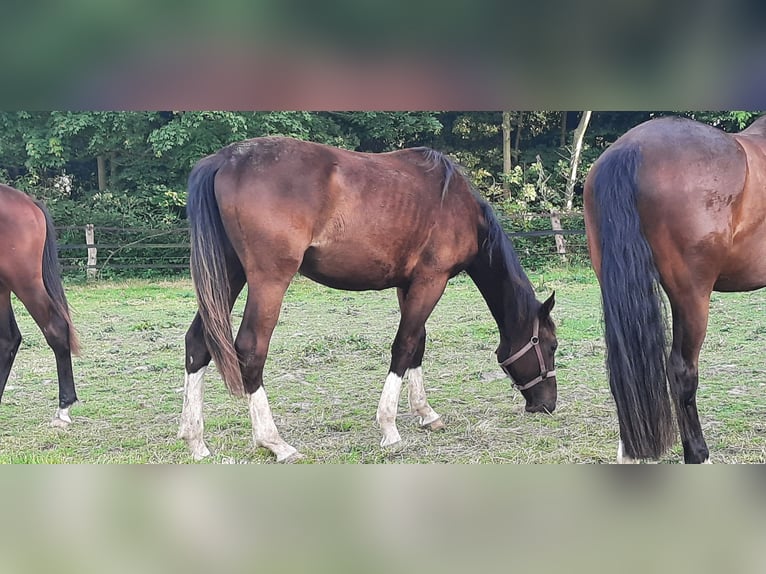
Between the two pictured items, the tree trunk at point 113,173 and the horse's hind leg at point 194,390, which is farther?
the tree trunk at point 113,173

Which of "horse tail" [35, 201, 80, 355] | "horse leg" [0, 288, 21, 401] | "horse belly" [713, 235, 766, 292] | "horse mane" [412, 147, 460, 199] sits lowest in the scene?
"horse leg" [0, 288, 21, 401]

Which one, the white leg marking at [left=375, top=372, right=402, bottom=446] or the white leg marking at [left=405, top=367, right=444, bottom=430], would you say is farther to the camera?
the white leg marking at [left=405, top=367, right=444, bottom=430]

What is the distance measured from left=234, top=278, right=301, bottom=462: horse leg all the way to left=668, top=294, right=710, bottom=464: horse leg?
207 cm

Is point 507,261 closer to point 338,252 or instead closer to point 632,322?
point 338,252

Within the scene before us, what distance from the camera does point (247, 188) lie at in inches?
145

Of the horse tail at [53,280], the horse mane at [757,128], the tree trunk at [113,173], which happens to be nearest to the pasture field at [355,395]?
the horse tail at [53,280]

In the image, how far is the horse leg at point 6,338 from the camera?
475 cm

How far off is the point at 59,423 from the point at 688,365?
13.3 ft

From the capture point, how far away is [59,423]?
14.8 ft

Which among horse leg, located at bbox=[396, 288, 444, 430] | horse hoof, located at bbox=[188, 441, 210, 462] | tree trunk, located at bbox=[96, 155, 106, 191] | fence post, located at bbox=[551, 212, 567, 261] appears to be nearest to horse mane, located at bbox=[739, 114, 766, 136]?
horse leg, located at bbox=[396, 288, 444, 430]

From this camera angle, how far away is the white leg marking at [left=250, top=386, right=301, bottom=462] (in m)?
3.73

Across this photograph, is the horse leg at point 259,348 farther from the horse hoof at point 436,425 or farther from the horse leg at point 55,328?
the horse leg at point 55,328

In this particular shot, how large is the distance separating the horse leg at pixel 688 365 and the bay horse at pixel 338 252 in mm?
1400

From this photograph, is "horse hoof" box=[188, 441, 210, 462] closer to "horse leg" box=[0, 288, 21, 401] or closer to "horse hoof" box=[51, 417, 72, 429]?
"horse hoof" box=[51, 417, 72, 429]
